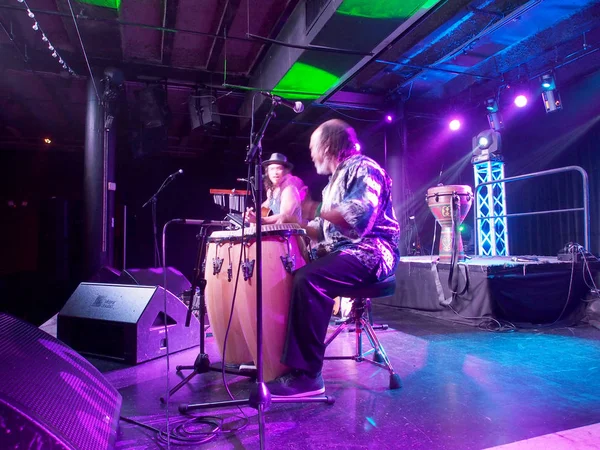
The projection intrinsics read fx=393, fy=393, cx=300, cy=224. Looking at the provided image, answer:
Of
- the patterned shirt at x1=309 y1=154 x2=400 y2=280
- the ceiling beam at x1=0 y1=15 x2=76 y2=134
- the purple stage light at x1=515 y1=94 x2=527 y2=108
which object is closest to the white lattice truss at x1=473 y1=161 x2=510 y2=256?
the purple stage light at x1=515 y1=94 x2=527 y2=108

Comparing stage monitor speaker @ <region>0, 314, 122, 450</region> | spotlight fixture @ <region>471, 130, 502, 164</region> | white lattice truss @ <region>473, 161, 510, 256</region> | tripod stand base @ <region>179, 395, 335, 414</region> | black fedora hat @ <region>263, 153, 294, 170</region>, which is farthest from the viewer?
spotlight fixture @ <region>471, 130, 502, 164</region>

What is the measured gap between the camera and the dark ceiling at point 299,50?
16.3 feet

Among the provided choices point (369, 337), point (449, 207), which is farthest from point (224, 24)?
point (369, 337)

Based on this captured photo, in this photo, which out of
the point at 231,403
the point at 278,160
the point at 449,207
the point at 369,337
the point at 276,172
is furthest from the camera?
the point at 449,207

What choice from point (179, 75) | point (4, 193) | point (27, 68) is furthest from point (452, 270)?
point (4, 193)

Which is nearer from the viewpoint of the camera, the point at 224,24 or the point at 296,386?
the point at 296,386

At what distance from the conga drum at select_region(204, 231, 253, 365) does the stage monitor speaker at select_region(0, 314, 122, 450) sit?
2.71ft

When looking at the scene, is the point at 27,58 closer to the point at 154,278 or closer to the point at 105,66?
the point at 105,66

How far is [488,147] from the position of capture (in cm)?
771

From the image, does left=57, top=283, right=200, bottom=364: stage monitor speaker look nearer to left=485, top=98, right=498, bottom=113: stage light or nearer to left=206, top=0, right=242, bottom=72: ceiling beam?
left=206, top=0, right=242, bottom=72: ceiling beam

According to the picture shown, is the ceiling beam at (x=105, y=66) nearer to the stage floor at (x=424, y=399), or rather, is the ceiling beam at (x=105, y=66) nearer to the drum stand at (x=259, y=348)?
the stage floor at (x=424, y=399)

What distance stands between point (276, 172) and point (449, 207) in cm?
231

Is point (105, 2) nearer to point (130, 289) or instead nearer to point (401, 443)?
point (130, 289)

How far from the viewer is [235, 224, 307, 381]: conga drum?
7.30 feet
